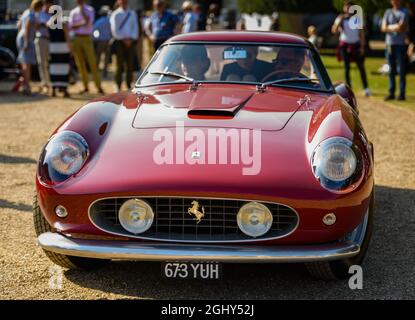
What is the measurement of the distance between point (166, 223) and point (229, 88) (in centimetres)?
168

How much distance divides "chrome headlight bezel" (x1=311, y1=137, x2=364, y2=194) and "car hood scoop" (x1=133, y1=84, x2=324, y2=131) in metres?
0.42

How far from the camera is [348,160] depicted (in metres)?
4.19

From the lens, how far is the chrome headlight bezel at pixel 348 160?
4.08 metres

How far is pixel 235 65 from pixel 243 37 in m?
0.33

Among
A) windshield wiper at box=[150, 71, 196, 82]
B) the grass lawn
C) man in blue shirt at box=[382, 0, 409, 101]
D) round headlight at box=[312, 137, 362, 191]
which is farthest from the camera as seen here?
the grass lawn

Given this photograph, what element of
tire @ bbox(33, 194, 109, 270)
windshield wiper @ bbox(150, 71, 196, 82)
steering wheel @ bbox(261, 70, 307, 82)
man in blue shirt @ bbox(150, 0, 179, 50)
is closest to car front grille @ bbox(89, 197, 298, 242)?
tire @ bbox(33, 194, 109, 270)

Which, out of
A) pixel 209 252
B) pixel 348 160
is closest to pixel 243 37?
pixel 348 160

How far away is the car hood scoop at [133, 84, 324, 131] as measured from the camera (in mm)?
4637

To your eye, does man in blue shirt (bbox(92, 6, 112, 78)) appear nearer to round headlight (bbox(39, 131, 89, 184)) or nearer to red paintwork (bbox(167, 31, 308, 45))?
red paintwork (bbox(167, 31, 308, 45))

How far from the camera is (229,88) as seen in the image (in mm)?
5480
